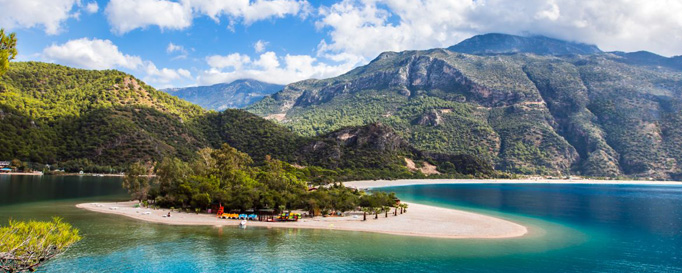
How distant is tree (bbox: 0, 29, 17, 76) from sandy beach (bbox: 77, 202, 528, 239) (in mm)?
44276

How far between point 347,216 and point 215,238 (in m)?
28.6

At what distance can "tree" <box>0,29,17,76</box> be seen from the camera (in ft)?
65.9

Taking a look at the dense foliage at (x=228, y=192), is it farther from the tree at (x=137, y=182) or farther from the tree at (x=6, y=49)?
the tree at (x=6, y=49)

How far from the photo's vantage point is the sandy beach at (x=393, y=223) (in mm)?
59312

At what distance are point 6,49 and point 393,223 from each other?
184 feet

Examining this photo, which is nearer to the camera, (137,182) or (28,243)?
(28,243)

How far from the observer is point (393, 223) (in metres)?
66.3

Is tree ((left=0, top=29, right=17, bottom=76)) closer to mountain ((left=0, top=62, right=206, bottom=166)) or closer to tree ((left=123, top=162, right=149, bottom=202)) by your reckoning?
tree ((left=123, top=162, right=149, bottom=202))

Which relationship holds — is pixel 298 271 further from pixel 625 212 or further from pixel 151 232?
pixel 625 212

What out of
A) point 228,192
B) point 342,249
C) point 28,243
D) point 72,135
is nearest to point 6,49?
point 28,243

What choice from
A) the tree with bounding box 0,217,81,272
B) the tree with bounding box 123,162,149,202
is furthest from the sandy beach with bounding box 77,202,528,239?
the tree with bounding box 0,217,81,272

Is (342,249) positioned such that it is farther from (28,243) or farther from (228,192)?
(228,192)

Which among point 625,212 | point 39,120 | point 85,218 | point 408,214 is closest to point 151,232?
point 85,218

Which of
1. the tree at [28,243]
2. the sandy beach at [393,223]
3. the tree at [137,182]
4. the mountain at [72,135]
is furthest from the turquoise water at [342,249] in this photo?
the mountain at [72,135]
